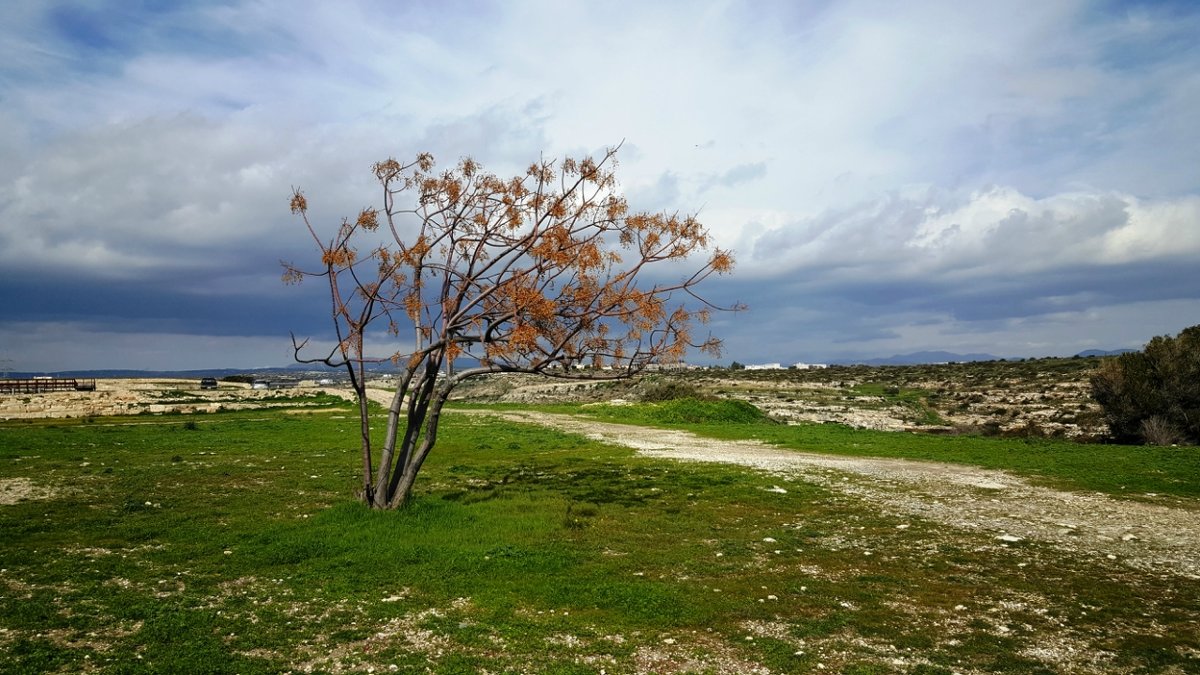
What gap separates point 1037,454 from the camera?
26.4m

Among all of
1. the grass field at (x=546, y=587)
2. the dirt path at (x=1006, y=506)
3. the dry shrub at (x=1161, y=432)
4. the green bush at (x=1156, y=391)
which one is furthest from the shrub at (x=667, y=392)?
the grass field at (x=546, y=587)

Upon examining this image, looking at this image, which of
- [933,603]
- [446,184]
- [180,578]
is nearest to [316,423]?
[446,184]

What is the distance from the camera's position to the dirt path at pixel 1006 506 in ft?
42.3

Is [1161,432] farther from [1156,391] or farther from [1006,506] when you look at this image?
[1006,506]

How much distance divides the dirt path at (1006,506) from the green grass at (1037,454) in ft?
5.10

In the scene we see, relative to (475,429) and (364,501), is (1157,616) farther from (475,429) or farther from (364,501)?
(475,429)

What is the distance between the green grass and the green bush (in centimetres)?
688

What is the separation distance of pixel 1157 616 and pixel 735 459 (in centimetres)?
1701

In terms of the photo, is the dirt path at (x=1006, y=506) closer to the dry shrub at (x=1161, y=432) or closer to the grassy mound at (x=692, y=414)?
the dry shrub at (x=1161, y=432)

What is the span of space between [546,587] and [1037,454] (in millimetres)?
23626

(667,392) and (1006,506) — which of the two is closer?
(1006,506)

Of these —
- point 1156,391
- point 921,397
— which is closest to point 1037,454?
point 1156,391

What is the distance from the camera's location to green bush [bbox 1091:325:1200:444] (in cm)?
3231

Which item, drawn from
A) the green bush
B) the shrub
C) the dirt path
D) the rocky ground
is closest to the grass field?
the dirt path
